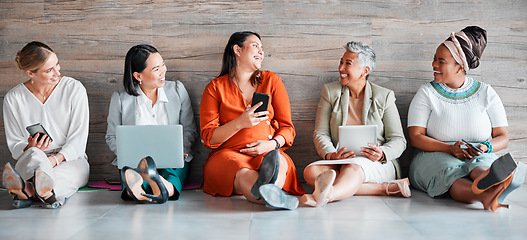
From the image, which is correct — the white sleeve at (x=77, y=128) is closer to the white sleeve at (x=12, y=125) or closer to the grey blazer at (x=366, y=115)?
the white sleeve at (x=12, y=125)

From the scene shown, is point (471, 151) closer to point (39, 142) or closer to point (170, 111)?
point (170, 111)

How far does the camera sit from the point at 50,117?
2941 millimetres

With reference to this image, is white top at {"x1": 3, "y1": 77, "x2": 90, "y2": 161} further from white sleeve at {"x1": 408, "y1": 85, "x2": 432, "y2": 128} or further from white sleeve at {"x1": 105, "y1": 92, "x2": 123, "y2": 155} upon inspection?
white sleeve at {"x1": 408, "y1": 85, "x2": 432, "y2": 128}

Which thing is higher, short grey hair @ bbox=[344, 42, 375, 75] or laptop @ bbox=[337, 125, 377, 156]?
short grey hair @ bbox=[344, 42, 375, 75]

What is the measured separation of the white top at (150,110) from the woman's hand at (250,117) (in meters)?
0.65

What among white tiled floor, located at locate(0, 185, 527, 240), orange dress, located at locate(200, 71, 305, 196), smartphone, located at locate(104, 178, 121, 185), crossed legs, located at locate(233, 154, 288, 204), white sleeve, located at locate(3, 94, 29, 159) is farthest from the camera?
smartphone, located at locate(104, 178, 121, 185)

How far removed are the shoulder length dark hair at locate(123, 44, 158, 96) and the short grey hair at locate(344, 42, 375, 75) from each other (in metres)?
1.28

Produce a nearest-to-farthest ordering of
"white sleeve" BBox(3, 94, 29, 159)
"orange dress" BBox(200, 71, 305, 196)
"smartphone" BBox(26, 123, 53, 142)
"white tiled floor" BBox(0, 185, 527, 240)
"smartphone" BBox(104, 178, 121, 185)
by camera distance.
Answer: "white tiled floor" BBox(0, 185, 527, 240) < "smartphone" BBox(26, 123, 53, 142) < "orange dress" BBox(200, 71, 305, 196) < "white sleeve" BBox(3, 94, 29, 159) < "smartphone" BBox(104, 178, 121, 185)

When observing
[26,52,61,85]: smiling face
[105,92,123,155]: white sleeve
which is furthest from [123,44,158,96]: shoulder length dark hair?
[26,52,61,85]: smiling face

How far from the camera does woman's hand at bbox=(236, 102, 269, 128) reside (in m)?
2.70

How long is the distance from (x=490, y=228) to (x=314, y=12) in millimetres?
1883

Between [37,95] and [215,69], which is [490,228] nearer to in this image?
[215,69]

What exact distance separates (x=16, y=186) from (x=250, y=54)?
149cm

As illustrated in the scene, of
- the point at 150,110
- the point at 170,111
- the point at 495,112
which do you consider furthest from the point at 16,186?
the point at 495,112
